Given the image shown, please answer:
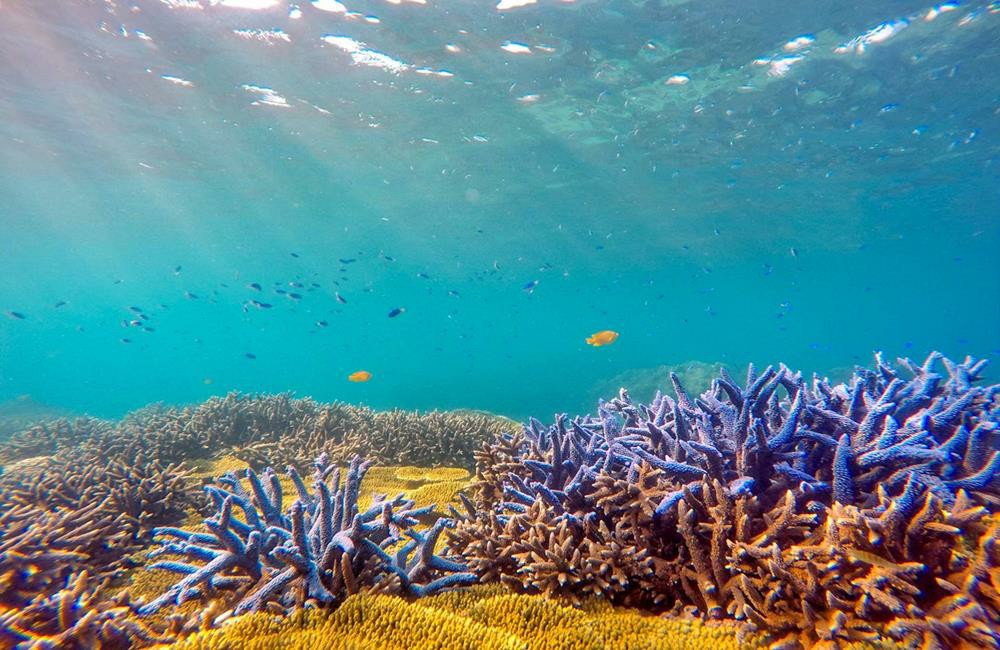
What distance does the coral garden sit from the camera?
222cm

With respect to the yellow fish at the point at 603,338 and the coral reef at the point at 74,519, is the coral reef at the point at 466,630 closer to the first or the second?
the coral reef at the point at 74,519

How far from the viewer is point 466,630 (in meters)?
2.27

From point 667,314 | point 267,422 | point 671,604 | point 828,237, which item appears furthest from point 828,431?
point 667,314

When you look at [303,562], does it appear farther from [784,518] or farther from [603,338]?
[603,338]

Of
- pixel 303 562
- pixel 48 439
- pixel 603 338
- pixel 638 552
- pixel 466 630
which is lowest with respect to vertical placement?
pixel 466 630

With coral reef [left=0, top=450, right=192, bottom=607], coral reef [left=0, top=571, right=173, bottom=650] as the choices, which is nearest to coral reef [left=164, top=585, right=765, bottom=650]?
coral reef [left=0, top=571, right=173, bottom=650]

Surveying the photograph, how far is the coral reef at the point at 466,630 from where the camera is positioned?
7.23ft

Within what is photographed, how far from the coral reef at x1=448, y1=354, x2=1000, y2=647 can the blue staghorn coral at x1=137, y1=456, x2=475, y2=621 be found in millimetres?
454

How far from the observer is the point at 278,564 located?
9.34 ft

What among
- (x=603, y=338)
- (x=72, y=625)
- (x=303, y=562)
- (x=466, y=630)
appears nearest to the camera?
(x=466, y=630)

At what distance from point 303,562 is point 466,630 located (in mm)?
1042

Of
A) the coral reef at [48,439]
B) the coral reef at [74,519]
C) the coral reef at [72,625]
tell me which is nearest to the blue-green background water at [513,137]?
the coral reef at [48,439]

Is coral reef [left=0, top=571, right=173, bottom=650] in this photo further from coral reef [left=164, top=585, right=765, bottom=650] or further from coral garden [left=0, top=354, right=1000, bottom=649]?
coral reef [left=164, top=585, right=765, bottom=650]

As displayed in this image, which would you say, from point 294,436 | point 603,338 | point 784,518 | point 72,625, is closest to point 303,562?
point 72,625
